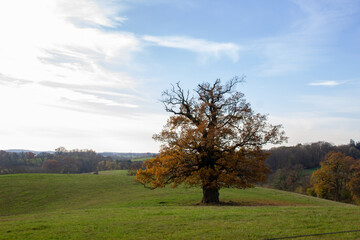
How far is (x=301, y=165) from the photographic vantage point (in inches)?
3863

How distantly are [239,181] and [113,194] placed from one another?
22784 mm

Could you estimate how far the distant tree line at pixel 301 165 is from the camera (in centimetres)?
7487

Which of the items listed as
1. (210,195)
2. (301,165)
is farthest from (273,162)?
(210,195)

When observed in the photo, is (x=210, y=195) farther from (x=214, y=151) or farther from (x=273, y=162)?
(x=273, y=162)

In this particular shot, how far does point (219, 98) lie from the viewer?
85.3ft

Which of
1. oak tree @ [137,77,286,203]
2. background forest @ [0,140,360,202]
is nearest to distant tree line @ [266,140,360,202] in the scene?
background forest @ [0,140,360,202]

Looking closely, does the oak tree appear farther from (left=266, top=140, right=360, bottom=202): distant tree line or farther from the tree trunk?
(left=266, top=140, right=360, bottom=202): distant tree line

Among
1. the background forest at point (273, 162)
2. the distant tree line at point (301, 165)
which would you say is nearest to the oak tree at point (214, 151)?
the distant tree line at point (301, 165)

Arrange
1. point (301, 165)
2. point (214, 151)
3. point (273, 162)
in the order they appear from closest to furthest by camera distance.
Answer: point (214, 151) → point (301, 165) → point (273, 162)

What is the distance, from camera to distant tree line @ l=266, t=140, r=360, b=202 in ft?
246

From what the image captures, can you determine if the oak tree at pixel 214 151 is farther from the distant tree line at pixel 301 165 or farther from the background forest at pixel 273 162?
the background forest at pixel 273 162

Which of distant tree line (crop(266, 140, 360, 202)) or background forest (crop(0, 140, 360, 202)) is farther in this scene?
background forest (crop(0, 140, 360, 202))

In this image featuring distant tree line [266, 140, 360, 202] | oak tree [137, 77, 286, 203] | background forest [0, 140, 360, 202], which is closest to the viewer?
oak tree [137, 77, 286, 203]

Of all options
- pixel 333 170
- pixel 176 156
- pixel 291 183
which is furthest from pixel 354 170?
pixel 176 156
